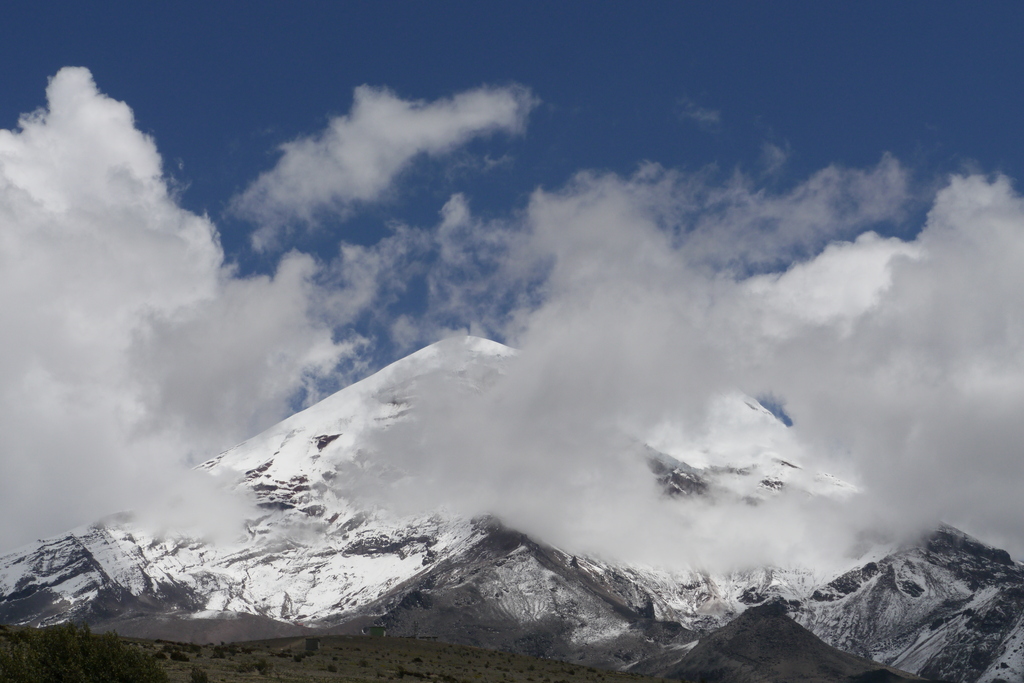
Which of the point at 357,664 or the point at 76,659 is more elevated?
the point at 76,659

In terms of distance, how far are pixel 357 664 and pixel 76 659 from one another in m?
36.1

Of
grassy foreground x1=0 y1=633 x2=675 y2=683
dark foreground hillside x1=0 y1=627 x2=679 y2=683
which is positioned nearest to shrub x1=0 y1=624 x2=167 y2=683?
dark foreground hillside x1=0 y1=627 x2=679 y2=683

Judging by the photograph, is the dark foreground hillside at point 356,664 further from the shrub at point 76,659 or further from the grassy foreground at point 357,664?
the shrub at point 76,659

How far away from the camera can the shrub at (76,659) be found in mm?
42094

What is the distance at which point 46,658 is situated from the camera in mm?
43250

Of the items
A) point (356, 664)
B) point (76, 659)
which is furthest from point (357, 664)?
point (76, 659)

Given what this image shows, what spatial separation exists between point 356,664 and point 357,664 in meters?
0.08

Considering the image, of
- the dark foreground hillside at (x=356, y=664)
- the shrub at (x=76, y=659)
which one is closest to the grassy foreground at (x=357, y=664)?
the dark foreground hillside at (x=356, y=664)

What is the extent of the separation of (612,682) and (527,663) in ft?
45.0

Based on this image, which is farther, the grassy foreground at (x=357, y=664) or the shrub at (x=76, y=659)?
the grassy foreground at (x=357, y=664)

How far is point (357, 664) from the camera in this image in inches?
3044

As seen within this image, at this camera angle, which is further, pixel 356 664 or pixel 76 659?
pixel 356 664

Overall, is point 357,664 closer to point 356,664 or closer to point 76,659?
point 356,664

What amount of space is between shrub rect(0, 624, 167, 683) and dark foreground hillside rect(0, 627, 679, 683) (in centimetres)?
181
